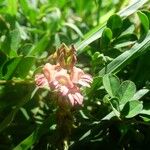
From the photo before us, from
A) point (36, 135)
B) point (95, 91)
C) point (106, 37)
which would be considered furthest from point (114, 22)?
point (36, 135)

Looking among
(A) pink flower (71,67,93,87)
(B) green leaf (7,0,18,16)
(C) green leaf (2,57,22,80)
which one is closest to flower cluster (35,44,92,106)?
(A) pink flower (71,67,93,87)

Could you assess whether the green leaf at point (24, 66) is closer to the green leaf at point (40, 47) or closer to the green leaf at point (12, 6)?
the green leaf at point (40, 47)

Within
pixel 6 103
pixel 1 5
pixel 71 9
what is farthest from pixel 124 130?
pixel 71 9

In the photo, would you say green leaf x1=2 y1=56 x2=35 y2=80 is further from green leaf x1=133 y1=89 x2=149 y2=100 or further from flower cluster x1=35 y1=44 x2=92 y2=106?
green leaf x1=133 y1=89 x2=149 y2=100

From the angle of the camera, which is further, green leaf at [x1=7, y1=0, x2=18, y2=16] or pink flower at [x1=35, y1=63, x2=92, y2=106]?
green leaf at [x1=7, y1=0, x2=18, y2=16]

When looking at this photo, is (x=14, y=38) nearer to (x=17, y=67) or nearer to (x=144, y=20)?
(x=17, y=67)

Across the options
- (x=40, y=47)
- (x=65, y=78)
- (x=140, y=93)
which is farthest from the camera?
(x=40, y=47)
